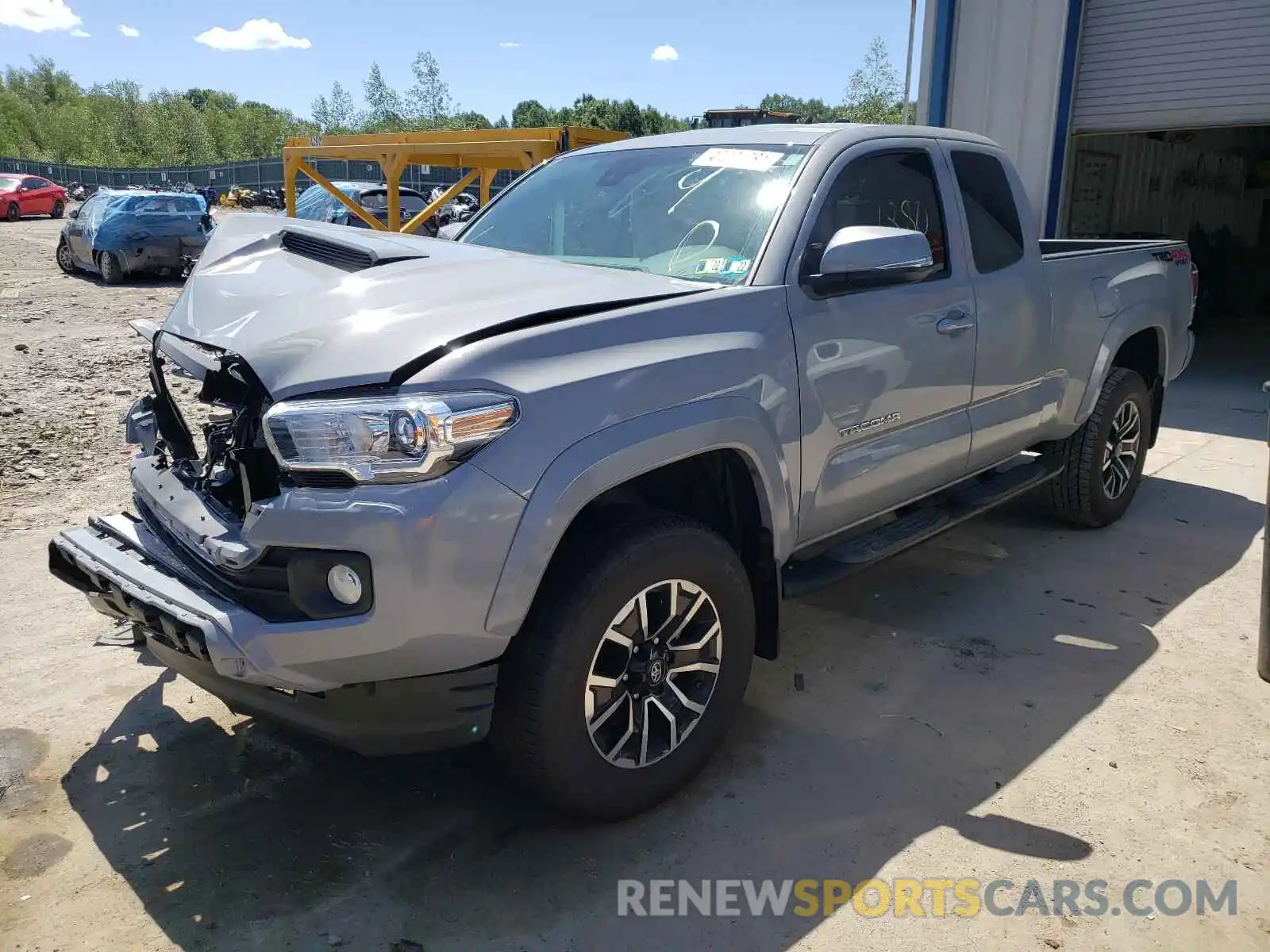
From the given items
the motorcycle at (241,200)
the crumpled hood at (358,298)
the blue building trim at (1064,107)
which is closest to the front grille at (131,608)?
the crumpled hood at (358,298)

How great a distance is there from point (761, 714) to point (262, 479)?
6.20ft

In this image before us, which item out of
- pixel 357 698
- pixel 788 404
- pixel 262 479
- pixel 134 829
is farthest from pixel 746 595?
pixel 134 829

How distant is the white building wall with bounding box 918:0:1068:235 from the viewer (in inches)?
424

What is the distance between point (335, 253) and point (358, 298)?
0.56 m

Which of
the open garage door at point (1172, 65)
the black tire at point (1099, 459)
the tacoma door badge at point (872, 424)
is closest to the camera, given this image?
the tacoma door badge at point (872, 424)

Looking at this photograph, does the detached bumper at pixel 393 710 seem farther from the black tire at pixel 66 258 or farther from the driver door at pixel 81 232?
the black tire at pixel 66 258

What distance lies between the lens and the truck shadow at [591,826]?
250 cm

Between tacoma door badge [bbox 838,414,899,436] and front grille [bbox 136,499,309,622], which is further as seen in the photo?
tacoma door badge [bbox 838,414,899,436]

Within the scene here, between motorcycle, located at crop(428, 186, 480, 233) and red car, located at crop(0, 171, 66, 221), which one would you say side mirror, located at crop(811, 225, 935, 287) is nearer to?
motorcycle, located at crop(428, 186, 480, 233)

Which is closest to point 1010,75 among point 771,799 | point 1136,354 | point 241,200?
point 1136,354

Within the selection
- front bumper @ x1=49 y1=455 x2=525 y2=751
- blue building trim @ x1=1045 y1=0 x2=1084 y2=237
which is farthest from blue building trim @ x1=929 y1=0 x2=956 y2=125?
front bumper @ x1=49 y1=455 x2=525 y2=751

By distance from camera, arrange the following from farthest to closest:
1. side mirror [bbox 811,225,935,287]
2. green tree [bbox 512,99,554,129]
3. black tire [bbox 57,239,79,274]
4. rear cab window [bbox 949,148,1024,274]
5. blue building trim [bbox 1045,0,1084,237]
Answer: green tree [bbox 512,99,554,129]
black tire [bbox 57,239,79,274]
blue building trim [bbox 1045,0,1084,237]
rear cab window [bbox 949,148,1024,274]
side mirror [bbox 811,225,935,287]

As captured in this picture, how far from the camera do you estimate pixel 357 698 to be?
2375 mm

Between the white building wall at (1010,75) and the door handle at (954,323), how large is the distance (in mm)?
8136
